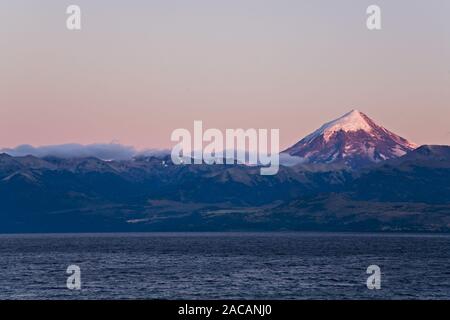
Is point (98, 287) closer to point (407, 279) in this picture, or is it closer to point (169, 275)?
point (169, 275)

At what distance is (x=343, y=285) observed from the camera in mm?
158125

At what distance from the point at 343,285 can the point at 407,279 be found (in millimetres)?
23932

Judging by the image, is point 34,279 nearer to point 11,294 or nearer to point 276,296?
point 11,294

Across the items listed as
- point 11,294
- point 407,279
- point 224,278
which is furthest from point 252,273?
point 11,294

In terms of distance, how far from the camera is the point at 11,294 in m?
143
